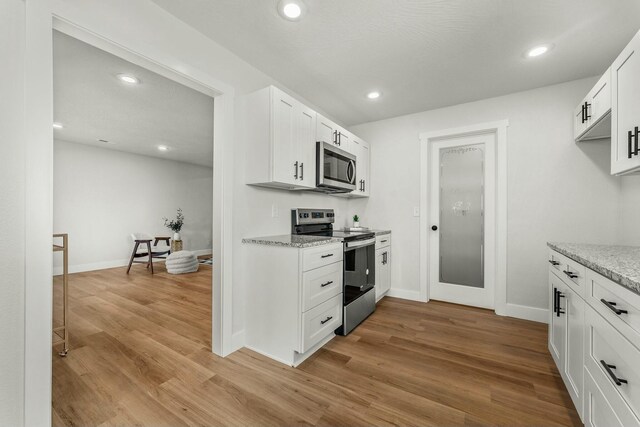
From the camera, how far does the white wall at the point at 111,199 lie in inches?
200

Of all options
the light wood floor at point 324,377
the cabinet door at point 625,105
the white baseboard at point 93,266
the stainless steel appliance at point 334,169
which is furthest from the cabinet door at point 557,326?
the white baseboard at point 93,266

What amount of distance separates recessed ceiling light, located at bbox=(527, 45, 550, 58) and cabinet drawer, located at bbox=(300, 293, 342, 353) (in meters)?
2.62

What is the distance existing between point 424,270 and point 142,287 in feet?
13.6

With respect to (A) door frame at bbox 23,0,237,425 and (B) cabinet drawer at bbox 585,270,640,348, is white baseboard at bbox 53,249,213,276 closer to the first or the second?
(A) door frame at bbox 23,0,237,425

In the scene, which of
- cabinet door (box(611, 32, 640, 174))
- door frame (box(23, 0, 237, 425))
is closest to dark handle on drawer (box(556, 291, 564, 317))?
cabinet door (box(611, 32, 640, 174))

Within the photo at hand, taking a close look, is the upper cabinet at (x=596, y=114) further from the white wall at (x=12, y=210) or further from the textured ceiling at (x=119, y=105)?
the textured ceiling at (x=119, y=105)

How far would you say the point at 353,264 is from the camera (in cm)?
264

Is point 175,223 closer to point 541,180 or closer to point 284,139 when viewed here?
point 284,139

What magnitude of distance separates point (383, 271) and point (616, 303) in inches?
96.1

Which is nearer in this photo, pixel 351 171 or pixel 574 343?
pixel 574 343

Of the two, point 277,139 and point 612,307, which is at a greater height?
point 277,139

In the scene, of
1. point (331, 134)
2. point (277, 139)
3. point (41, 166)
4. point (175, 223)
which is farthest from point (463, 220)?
point (175, 223)

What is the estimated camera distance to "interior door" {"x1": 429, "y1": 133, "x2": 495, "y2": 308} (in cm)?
321

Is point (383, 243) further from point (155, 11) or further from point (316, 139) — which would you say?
point (155, 11)
